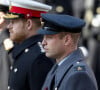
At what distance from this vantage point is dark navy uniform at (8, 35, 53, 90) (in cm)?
621

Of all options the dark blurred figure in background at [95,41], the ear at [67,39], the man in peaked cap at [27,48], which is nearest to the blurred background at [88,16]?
the dark blurred figure in background at [95,41]

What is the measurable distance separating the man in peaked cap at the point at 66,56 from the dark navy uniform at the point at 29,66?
390mm

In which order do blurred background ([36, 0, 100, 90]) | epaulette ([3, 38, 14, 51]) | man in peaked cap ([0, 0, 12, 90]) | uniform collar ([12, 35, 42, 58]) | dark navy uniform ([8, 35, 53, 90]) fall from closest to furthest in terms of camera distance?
dark navy uniform ([8, 35, 53, 90]) → uniform collar ([12, 35, 42, 58]) → man in peaked cap ([0, 0, 12, 90]) → epaulette ([3, 38, 14, 51]) → blurred background ([36, 0, 100, 90])

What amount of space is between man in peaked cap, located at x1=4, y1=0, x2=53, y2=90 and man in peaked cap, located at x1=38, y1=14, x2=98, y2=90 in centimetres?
41

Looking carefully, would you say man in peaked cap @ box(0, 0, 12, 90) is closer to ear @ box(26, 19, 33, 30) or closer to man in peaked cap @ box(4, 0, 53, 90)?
man in peaked cap @ box(4, 0, 53, 90)

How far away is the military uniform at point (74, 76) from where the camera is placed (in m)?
5.35

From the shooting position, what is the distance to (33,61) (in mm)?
6273

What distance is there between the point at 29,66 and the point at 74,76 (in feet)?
3.28

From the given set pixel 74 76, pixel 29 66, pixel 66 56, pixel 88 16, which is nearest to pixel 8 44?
pixel 29 66

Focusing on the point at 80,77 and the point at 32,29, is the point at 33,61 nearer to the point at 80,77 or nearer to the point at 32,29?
the point at 32,29

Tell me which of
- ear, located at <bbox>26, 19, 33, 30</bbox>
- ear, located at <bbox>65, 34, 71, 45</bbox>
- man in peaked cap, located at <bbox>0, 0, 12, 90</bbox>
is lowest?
man in peaked cap, located at <bbox>0, 0, 12, 90</bbox>

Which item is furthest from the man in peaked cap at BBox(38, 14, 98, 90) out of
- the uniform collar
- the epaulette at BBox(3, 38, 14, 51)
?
the epaulette at BBox(3, 38, 14, 51)

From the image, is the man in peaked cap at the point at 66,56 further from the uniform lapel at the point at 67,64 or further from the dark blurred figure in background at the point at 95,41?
the dark blurred figure in background at the point at 95,41

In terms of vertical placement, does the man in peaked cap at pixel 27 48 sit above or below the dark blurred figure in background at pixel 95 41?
above
